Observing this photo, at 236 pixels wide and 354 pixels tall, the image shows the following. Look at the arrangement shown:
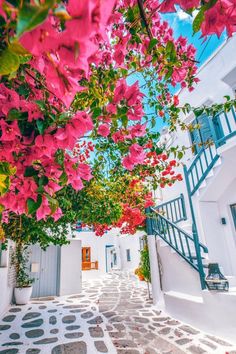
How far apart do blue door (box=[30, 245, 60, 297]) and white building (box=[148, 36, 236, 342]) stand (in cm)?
597

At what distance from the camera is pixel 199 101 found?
782cm

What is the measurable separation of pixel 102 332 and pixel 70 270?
6.56m

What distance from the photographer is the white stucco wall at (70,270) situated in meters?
10.7

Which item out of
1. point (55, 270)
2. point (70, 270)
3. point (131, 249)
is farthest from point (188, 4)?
point (131, 249)

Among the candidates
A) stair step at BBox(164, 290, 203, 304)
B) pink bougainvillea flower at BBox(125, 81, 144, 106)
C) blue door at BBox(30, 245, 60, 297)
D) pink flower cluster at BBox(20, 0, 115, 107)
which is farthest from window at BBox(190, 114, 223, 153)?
blue door at BBox(30, 245, 60, 297)

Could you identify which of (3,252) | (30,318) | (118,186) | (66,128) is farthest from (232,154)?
(3,252)

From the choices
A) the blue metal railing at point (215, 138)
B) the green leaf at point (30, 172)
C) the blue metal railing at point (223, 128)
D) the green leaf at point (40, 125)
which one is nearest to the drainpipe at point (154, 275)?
the blue metal railing at point (215, 138)

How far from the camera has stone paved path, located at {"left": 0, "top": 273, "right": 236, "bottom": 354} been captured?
158 inches

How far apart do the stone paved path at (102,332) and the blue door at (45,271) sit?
2.87 m

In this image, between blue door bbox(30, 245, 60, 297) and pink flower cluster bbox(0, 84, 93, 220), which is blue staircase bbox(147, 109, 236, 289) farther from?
blue door bbox(30, 245, 60, 297)

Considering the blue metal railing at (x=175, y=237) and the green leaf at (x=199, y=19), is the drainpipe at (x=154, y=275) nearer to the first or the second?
the blue metal railing at (x=175, y=237)

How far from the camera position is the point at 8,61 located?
A: 2.17 feet

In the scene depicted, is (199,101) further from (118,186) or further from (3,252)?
(3,252)

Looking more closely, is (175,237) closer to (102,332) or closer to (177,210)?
(177,210)
